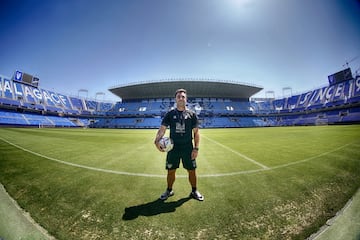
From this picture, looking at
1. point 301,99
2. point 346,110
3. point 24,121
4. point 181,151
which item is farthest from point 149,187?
point 301,99

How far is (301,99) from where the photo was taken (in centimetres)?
6003

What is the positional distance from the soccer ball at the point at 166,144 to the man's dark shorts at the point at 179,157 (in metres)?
0.11

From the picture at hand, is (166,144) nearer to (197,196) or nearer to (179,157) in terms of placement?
(179,157)

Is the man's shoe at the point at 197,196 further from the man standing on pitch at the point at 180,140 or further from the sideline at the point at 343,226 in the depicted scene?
the sideline at the point at 343,226

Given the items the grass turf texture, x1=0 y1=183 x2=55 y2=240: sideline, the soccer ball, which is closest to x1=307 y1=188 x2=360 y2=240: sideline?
the grass turf texture

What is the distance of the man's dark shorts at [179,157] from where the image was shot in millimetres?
3057

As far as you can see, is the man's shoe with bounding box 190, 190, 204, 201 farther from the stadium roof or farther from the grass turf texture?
the stadium roof

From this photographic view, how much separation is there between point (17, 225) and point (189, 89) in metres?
62.1

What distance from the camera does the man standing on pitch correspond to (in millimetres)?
3059

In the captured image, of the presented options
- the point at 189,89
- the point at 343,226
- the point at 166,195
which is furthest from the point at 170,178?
the point at 189,89

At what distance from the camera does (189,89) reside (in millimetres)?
62031

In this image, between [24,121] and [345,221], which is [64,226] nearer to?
[345,221]

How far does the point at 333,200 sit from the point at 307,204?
625 mm

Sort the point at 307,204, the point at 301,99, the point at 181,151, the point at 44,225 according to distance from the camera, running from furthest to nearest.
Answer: the point at 301,99 → the point at 181,151 → the point at 307,204 → the point at 44,225
